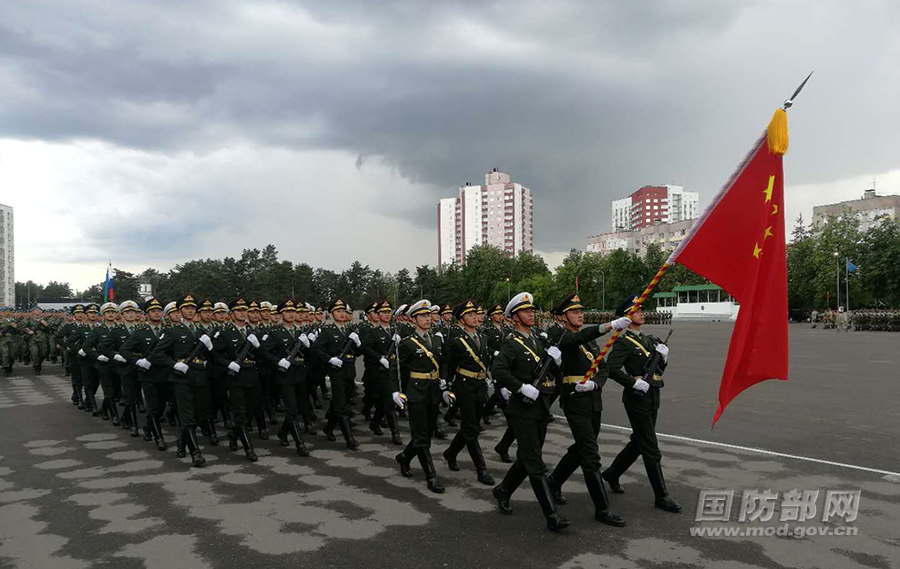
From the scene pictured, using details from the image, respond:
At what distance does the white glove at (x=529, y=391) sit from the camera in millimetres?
5172

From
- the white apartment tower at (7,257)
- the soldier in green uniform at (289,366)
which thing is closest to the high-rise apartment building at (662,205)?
the white apartment tower at (7,257)

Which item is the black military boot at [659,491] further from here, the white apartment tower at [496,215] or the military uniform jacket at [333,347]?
the white apartment tower at [496,215]

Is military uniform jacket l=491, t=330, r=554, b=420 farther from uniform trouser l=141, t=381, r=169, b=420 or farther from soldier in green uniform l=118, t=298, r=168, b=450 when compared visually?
uniform trouser l=141, t=381, r=169, b=420

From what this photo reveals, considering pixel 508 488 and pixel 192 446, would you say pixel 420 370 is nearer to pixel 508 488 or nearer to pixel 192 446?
pixel 508 488

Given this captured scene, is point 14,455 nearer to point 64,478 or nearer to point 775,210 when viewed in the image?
point 64,478

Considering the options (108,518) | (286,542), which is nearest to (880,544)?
(286,542)

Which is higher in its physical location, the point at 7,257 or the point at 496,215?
the point at 496,215

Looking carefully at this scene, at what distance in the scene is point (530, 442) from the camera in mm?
5332

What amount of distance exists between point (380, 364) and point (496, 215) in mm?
150287

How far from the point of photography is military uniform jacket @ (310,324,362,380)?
902 centimetres

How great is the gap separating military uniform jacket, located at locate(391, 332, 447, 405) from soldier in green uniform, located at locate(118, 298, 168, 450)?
3860mm

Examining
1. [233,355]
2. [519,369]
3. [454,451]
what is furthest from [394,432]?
[519,369]

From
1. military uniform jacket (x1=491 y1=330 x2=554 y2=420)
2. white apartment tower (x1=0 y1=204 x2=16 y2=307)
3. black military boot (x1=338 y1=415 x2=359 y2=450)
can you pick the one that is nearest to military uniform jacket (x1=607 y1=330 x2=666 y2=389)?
military uniform jacket (x1=491 y1=330 x2=554 y2=420)

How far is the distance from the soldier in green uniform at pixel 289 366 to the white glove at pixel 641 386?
4.58 meters
